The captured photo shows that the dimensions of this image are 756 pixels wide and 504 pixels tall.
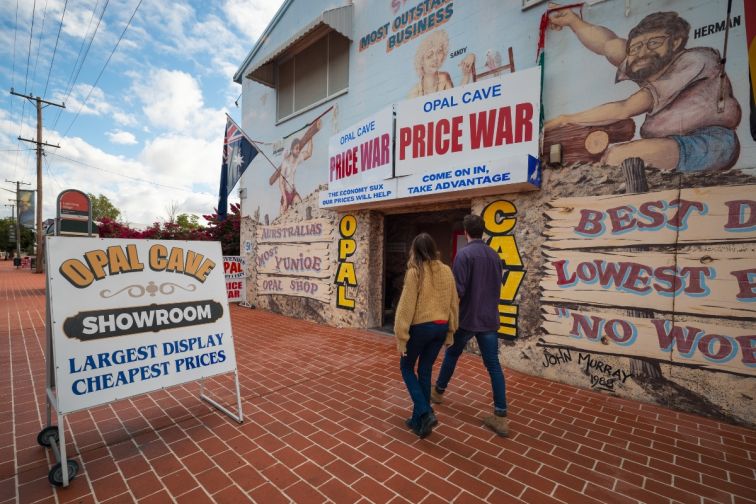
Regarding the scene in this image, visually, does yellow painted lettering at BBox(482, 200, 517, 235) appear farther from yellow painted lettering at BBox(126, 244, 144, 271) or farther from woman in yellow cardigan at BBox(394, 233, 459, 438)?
yellow painted lettering at BBox(126, 244, 144, 271)

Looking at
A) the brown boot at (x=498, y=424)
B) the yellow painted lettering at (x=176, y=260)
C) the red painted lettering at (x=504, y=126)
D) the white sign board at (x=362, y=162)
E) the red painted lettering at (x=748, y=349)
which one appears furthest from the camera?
the white sign board at (x=362, y=162)

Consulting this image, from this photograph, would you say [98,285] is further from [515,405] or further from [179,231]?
[179,231]

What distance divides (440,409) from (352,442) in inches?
41.7

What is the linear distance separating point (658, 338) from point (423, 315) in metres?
2.87

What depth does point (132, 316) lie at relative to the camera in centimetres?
277

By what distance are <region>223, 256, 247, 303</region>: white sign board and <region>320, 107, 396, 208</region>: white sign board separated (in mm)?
4216

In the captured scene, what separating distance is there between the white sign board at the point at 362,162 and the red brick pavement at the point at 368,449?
10.8 ft

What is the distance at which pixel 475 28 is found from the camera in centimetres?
511

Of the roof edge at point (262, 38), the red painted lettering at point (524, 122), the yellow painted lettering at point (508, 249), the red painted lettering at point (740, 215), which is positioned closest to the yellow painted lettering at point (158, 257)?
the yellow painted lettering at point (508, 249)

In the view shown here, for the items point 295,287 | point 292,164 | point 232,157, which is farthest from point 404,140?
point 232,157

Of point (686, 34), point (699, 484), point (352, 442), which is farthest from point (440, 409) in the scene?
point (686, 34)

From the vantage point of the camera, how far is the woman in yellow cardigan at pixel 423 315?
8.99ft

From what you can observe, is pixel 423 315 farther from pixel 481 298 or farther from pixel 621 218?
pixel 621 218

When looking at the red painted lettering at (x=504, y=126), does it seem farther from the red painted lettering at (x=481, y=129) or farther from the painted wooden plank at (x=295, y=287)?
the painted wooden plank at (x=295, y=287)
